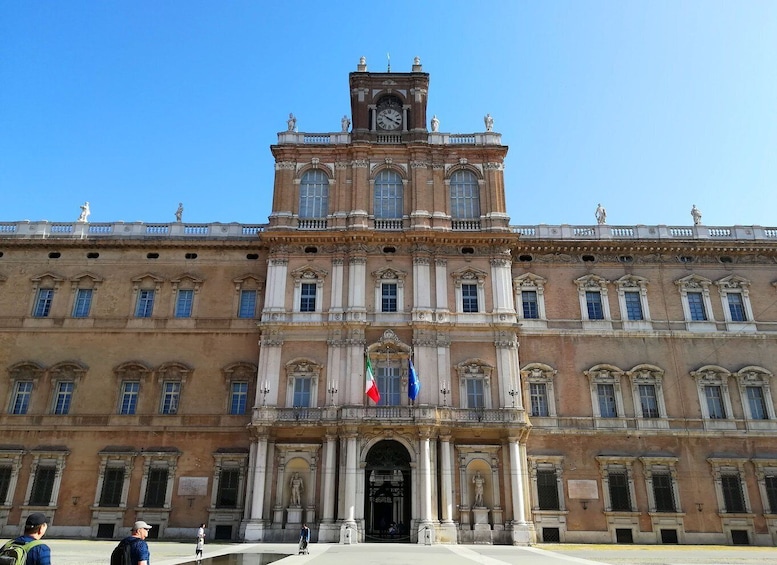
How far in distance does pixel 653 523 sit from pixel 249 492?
19.8m

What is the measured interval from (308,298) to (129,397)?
10.9 meters

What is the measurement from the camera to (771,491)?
1189 inches

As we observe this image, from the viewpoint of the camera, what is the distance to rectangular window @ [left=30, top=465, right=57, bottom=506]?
100 feet

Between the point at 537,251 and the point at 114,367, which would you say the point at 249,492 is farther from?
the point at 537,251

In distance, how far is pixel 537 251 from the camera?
35.1 metres

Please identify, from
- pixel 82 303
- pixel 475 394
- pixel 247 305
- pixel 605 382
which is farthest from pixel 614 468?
pixel 82 303

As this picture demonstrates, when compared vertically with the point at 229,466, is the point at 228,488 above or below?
below

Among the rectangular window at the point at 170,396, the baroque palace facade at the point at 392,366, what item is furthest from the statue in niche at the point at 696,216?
the rectangular window at the point at 170,396

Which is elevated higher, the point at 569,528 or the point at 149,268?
the point at 149,268

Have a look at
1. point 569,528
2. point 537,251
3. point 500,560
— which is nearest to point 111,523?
point 500,560

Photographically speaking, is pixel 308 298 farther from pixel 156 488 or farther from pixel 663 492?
pixel 663 492

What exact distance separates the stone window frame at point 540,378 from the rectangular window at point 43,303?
2680 cm

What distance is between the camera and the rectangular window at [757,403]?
3177 centimetres

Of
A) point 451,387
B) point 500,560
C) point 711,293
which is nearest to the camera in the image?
point 500,560
